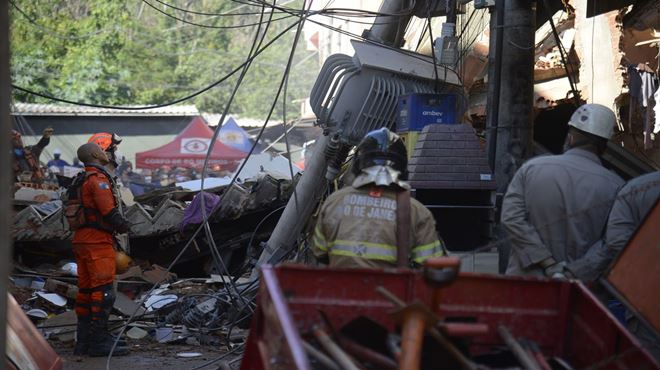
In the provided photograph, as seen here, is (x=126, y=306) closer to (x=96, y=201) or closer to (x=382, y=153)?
(x=96, y=201)

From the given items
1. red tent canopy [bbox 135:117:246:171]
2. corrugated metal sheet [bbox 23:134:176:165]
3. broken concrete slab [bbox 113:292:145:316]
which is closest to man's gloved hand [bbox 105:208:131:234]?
broken concrete slab [bbox 113:292:145:316]

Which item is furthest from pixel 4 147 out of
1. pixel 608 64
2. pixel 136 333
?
pixel 608 64

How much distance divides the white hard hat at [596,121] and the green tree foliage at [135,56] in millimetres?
25476

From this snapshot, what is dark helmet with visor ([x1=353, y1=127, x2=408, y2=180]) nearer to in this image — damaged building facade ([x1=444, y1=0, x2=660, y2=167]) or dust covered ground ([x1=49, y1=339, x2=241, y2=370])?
dust covered ground ([x1=49, y1=339, x2=241, y2=370])

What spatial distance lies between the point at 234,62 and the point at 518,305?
45.9 metres

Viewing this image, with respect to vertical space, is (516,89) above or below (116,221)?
above

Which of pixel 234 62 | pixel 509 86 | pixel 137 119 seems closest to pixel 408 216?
pixel 509 86

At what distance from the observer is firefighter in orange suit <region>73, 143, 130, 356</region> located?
8.21m

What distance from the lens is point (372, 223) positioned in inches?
197

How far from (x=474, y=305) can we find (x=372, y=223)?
1037 mm

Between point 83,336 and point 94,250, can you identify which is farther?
point 83,336

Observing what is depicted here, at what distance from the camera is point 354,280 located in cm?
403

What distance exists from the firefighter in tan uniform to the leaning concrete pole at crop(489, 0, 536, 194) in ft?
10.7


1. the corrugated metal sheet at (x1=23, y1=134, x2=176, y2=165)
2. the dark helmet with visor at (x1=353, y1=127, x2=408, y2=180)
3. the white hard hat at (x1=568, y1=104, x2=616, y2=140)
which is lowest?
the corrugated metal sheet at (x1=23, y1=134, x2=176, y2=165)
